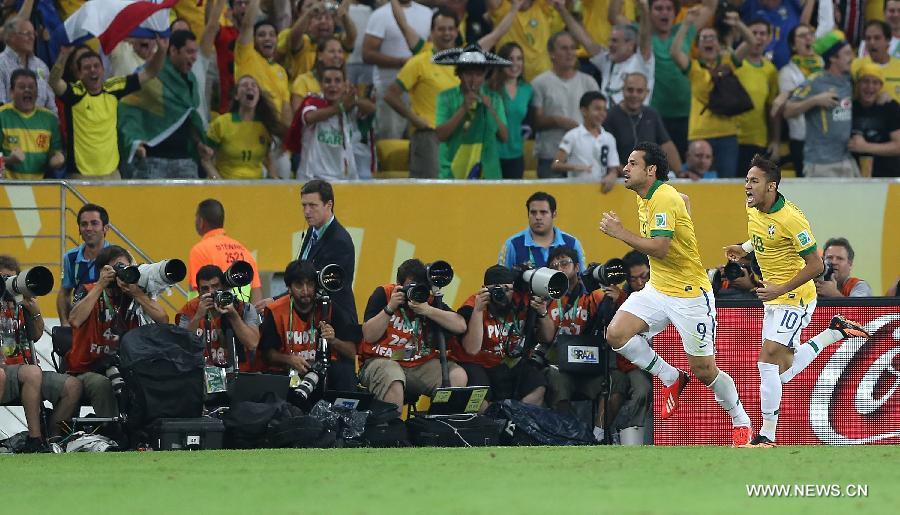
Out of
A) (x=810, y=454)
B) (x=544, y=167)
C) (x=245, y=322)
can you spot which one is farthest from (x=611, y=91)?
(x=810, y=454)

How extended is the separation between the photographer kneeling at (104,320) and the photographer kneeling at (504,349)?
8.60 feet

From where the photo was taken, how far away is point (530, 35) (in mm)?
17625

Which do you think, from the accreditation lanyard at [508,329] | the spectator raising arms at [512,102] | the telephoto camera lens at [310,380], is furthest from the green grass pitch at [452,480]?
the spectator raising arms at [512,102]

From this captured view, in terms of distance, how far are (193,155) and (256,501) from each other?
777 cm

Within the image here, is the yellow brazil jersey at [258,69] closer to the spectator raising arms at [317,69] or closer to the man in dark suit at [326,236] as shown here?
the spectator raising arms at [317,69]

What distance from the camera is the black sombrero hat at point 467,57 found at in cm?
1562

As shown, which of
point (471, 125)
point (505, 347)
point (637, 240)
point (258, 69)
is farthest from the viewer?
point (258, 69)

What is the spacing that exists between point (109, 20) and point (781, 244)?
6.74 metres

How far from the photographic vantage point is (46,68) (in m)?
15.5

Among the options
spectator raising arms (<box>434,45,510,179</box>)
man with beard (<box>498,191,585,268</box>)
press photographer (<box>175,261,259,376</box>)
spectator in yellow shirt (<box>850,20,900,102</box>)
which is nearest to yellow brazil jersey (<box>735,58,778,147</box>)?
spectator in yellow shirt (<box>850,20,900,102</box>)

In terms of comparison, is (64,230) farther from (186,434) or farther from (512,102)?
(512,102)

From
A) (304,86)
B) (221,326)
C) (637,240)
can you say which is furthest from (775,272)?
(304,86)

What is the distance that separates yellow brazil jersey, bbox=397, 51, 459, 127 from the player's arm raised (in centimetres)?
500

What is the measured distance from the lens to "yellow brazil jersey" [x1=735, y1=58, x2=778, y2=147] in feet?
56.3
